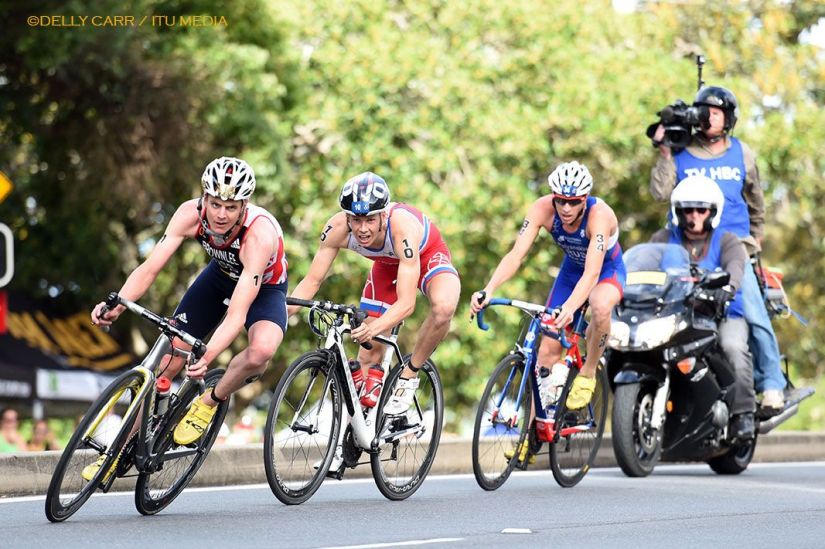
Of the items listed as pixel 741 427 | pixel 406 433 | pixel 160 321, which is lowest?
Result: pixel 741 427

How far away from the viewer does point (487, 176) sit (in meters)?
25.2

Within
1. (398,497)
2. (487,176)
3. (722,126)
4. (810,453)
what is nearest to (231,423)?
(487,176)

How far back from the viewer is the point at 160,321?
28.7 feet

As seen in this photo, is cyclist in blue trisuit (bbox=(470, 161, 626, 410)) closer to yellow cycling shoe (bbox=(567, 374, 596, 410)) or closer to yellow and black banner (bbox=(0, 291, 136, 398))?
yellow cycling shoe (bbox=(567, 374, 596, 410))

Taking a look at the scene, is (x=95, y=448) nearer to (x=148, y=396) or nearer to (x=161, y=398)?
(x=148, y=396)

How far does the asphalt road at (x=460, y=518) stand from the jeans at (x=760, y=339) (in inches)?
53.8

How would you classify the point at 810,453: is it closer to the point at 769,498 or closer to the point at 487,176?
the point at 769,498

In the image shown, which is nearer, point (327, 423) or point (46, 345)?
point (327, 423)

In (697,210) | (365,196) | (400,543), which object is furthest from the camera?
(697,210)

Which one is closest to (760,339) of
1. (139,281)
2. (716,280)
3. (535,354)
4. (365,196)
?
(716,280)

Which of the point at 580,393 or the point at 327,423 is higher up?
the point at 580,393

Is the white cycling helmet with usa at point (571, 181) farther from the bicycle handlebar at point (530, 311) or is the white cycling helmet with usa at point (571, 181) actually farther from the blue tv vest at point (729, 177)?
the blue tv vest at point (729, 177)

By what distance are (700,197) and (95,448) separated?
6014 millimetres

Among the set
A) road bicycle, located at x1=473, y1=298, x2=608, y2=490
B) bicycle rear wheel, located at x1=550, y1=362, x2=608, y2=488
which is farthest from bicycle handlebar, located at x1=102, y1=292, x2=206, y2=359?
bicycle rear wheel, located at x1=550, y1=362, x2=608, y2=488
